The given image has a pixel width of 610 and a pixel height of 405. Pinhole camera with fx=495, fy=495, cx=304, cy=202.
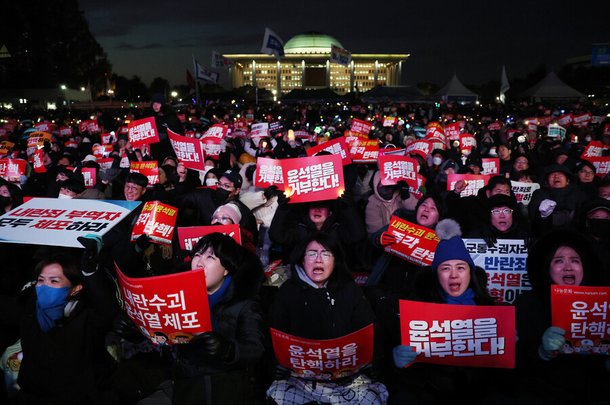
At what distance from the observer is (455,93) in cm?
3591

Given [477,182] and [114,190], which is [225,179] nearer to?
[114,190]

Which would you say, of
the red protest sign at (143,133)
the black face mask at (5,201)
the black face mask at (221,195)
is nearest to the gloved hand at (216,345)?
the black face mask at (221,195)

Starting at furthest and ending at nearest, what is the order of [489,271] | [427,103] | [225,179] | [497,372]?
1. [427,103]
2. [225,179]
3. [489,271]
4. [497,372]

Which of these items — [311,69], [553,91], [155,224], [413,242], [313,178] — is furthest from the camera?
[311,69]

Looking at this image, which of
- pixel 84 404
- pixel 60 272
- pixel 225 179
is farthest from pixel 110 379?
pixel 225 179

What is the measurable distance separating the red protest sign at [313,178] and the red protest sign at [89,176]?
12.1 feet

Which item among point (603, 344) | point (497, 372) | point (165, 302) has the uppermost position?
point (165, 302)

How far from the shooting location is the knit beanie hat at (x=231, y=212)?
4.39 metres

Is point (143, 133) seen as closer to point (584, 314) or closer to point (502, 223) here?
point (502, 223)

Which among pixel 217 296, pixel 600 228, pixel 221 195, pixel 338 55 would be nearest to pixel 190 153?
pixel 221 195

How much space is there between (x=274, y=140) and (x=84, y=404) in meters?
8.92

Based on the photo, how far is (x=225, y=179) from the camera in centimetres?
529

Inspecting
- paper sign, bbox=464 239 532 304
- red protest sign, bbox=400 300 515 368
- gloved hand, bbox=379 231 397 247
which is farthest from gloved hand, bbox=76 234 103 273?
paper sign, bbox=464 239 532 304

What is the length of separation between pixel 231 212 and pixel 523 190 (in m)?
4.03
